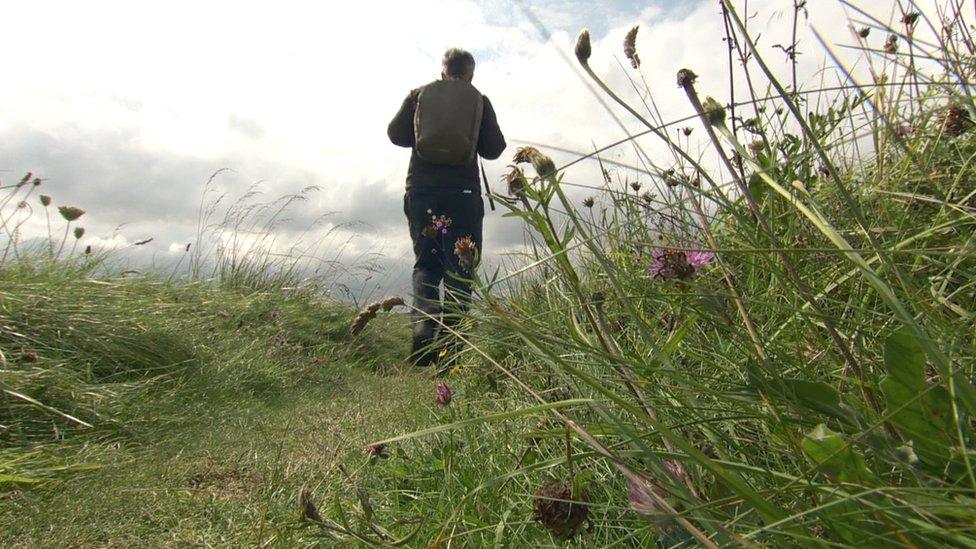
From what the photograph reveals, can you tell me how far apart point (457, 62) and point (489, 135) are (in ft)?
1.71

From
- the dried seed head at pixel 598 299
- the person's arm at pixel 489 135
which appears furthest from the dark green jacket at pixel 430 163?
the dried seed head at pixel 598 299

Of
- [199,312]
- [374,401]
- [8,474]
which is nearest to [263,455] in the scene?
[8,474]

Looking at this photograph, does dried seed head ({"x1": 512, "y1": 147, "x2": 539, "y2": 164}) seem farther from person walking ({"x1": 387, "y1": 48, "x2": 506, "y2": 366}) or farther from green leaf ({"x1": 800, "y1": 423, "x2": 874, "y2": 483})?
person walking ({"x1": 387, "y1": 48, "x2": 506, "y2": 366})

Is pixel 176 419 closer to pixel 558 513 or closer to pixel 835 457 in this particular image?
pixel 558 513

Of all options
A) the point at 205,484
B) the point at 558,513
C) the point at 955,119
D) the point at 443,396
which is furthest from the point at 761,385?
the point at 205,484

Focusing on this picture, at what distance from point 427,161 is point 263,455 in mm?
2732

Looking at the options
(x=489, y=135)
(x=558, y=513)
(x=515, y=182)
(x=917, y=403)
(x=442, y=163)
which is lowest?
(x=558, y=513)

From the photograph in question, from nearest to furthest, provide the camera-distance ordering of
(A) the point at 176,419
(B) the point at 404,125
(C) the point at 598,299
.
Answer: (C) the point at 598,299 → (A) the point at 176,419 → (B) the point at 404,125

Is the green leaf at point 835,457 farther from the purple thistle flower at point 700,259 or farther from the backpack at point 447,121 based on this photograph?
the backpack at point 447,121

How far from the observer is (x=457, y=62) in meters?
4.38

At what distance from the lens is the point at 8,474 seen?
1.75 meters

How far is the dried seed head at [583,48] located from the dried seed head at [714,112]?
0.53 feet

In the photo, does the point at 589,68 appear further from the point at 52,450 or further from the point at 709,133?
the point at 52,450

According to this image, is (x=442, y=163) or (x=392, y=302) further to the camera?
(x=442, y=163)
